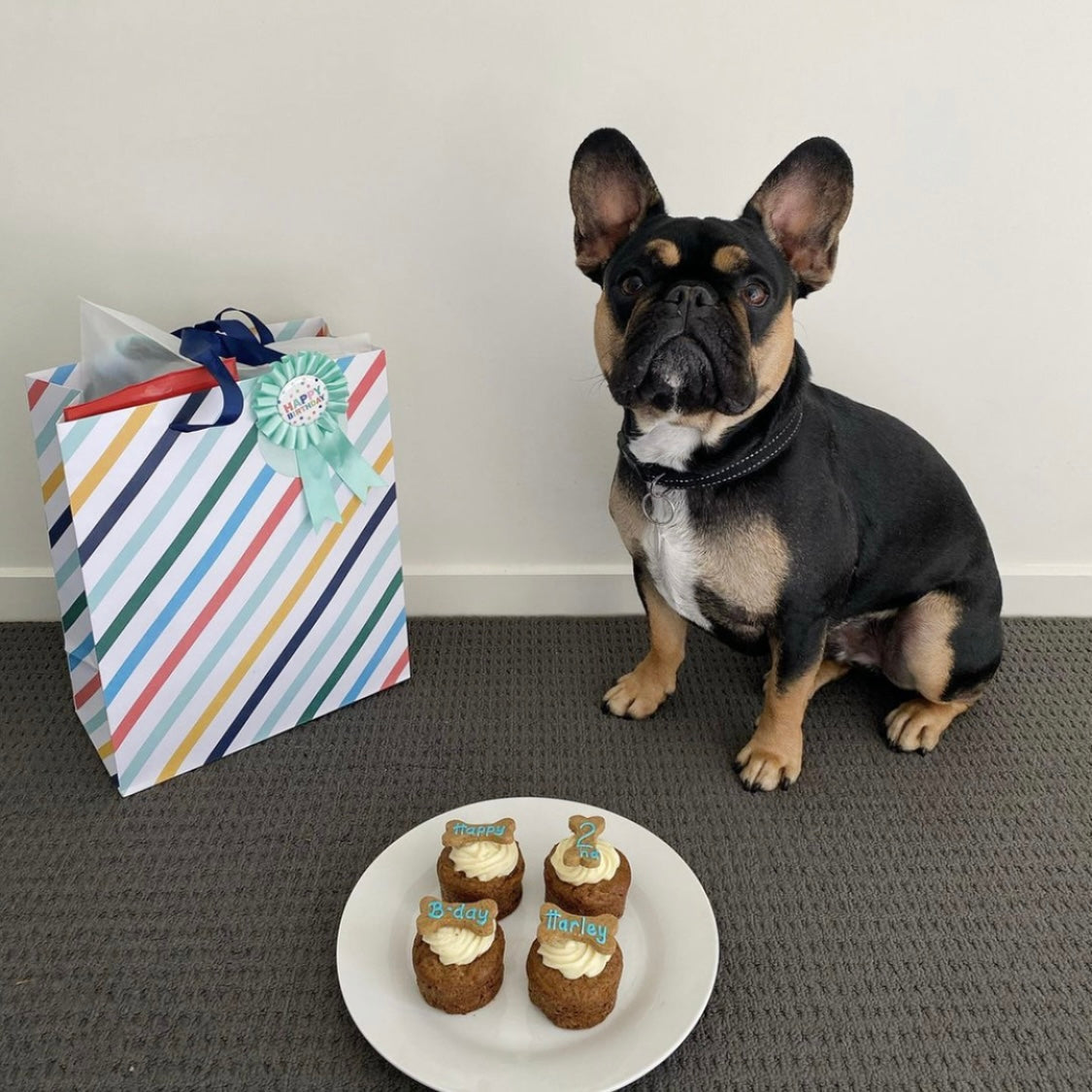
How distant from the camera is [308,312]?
5.62 feet

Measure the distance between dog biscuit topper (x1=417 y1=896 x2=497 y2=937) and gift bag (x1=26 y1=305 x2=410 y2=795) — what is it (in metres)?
0.57

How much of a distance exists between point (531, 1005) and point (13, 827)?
786 millimetres

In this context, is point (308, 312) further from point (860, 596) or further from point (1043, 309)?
point (1043, 309)

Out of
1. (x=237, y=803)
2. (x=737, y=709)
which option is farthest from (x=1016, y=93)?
(x=237, y=803)

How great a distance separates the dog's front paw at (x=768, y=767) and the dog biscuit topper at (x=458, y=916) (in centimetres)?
53

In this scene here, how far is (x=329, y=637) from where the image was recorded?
5.22 ft

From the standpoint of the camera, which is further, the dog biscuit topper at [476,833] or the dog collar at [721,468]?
the dog collar at [721,468]

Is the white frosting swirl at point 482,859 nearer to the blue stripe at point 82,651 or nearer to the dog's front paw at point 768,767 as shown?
the dog's front paw at point 768,767

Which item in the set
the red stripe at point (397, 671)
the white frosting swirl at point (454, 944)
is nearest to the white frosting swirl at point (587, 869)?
the white frosting swirl at point (454, 944)

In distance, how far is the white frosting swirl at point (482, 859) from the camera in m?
1.15

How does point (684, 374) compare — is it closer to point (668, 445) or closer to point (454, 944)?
point (668, 445)

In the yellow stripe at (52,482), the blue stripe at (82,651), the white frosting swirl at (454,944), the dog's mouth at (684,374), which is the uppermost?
the dog's mouth at (684,374)

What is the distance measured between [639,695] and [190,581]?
0.71 m

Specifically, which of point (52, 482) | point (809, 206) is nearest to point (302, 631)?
point (52, 482)
